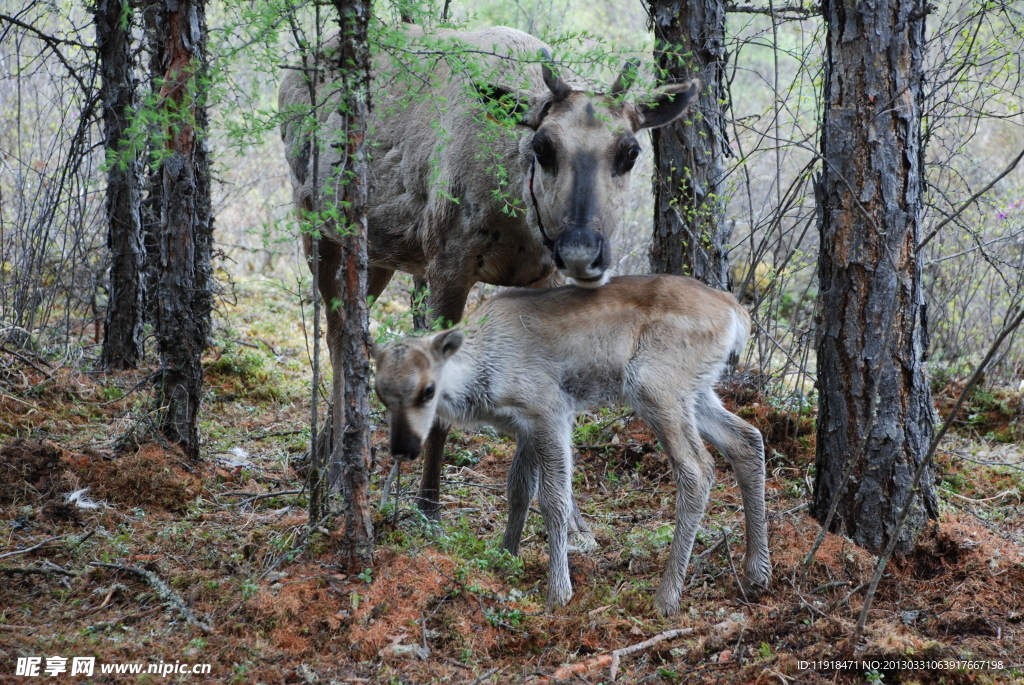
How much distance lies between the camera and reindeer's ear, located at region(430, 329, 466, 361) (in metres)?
4.86

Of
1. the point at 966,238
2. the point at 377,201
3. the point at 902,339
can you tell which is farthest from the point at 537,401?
the point at 966,238

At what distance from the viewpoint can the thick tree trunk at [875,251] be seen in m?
5.15

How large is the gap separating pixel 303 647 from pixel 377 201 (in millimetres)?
4156

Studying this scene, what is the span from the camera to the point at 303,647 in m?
4.23

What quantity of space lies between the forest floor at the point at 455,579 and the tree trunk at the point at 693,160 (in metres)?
1.61

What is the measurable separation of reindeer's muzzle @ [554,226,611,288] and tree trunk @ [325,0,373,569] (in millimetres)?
1255

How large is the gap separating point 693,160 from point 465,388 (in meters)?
3.53

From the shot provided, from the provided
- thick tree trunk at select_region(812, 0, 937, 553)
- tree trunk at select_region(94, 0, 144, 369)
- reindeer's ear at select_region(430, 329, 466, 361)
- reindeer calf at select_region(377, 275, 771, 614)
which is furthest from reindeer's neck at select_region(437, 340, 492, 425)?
tree trunk at select_region(94, 0, 144, 369)

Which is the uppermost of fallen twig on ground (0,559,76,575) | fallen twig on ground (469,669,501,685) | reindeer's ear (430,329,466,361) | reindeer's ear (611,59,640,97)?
reindeer's ear (611,59,640,97)

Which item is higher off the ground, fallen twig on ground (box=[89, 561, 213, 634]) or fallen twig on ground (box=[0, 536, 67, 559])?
fallen twig on ground (box=[0, 536, 67, 559])

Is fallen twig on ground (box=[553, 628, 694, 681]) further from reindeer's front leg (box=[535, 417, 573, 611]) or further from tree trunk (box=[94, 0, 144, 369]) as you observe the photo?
tree trunk (box=[94, 0, 144, 369])

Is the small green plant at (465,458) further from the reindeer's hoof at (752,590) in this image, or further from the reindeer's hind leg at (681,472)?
the reindeer's hoof at (752,590)

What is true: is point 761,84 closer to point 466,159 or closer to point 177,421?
point 466,159

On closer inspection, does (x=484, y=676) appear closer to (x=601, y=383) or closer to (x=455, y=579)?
(x=455, y=579)
